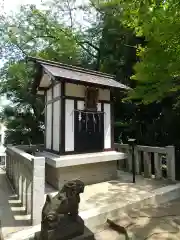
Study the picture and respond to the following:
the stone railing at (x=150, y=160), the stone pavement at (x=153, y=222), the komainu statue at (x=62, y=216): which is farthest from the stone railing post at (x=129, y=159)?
the komainu statue at (x=62, y=216)

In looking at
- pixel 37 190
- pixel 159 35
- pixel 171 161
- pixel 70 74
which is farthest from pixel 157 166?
pixel 37 190

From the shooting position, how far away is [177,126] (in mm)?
7016

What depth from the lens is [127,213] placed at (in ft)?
12.4

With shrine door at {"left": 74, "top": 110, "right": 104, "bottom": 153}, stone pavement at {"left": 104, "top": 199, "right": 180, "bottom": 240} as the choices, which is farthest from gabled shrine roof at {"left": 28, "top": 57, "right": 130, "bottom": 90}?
stone pavement at {"left": 104, "top": 199, "right": 180, "bottom": 240}

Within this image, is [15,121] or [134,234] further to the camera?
[15,121]

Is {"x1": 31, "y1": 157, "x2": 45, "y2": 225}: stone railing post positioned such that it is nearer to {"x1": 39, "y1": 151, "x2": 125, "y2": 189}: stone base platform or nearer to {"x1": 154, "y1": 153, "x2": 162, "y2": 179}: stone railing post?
{"x1": 39, "y1": 151, "x2": 125, "y2": 189}: stone base platform

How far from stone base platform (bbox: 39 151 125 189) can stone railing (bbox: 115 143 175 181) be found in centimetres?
→ 78

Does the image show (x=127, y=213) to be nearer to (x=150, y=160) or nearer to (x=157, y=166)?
(x=157, y=166)

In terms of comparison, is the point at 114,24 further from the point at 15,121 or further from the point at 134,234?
the point at 134,234

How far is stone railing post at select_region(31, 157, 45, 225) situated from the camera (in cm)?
318

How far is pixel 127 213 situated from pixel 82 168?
1.92 metres

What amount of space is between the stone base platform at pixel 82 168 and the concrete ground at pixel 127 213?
0.27 m

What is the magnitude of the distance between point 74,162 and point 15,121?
22.5 feet

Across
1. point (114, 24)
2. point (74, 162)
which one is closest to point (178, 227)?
point (74, 162)
